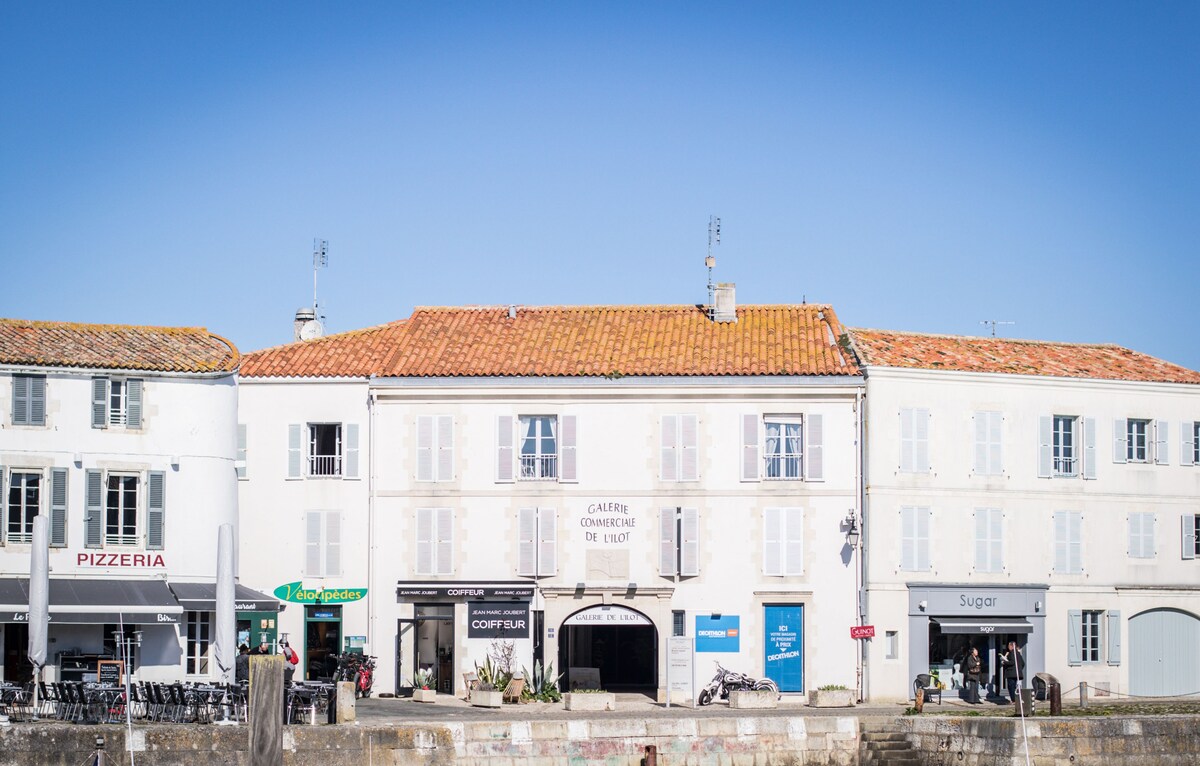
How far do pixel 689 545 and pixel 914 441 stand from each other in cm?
589

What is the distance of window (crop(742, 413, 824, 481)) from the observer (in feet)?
131

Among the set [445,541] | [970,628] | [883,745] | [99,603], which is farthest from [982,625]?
[99,603]

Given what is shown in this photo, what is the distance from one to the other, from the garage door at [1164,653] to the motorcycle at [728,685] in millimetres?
9351

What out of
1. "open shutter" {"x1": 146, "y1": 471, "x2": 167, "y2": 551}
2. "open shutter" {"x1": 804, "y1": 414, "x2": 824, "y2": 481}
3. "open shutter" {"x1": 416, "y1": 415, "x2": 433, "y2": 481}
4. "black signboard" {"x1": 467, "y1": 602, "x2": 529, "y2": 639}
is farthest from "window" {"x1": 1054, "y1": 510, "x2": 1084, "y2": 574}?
"open shutter" {"x1": 146, "y1": 471, "x2": 167, "y2": 551}

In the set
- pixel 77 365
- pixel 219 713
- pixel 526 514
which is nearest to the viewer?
pixel 219 713

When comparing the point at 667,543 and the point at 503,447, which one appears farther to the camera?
the point at 503,447

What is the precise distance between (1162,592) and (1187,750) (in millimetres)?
8793

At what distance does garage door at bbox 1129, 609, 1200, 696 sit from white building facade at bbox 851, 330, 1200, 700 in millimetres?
Result: 35

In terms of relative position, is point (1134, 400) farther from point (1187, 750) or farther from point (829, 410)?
point (1187, 750)

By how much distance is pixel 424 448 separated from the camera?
133ft

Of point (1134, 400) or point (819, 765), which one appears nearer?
point (819, 765)

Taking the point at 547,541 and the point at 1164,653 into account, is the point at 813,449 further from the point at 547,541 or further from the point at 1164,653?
the point at 1164,653

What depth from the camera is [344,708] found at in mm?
31312

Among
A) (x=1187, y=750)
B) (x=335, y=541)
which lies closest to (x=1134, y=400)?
(x=1187, y=750)
